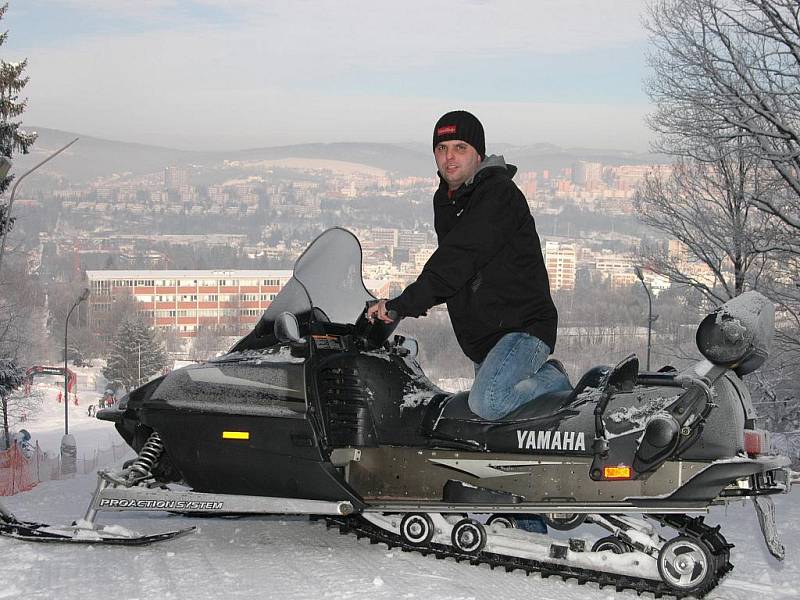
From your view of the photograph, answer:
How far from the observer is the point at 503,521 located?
206 inches

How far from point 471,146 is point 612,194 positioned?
11509 cm

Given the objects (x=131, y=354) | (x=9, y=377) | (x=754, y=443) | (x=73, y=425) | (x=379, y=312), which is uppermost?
(x=379, y=312)

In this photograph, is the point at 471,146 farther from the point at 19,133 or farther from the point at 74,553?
the point at 19,133

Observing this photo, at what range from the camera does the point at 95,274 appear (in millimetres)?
132250

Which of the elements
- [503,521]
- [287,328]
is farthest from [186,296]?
[503,521]

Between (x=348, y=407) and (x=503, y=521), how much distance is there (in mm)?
1061

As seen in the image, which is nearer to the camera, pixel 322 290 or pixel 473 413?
pixel 473 413

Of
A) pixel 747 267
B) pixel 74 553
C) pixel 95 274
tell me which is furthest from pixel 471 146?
pixel 95 274

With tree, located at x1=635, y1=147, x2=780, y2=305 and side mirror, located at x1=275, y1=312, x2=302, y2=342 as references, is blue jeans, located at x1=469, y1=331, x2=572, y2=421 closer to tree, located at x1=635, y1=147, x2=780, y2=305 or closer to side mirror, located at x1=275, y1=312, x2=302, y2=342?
side mirror, located at x1=275, y1=312, x2=302, y2=342

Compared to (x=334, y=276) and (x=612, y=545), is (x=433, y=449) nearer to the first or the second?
(x=612, y=545)

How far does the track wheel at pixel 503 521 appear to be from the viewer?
521 cm

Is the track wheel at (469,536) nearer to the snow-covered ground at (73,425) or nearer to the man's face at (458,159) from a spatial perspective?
the man's face at (458,159)

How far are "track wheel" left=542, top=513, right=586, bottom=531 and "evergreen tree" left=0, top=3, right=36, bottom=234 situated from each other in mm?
26898

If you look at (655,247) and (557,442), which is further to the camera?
(655,247)
